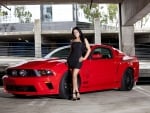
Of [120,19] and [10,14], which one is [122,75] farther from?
[10,14]

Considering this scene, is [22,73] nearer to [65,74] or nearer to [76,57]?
[65,74]

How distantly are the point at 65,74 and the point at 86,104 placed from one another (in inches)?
46.0

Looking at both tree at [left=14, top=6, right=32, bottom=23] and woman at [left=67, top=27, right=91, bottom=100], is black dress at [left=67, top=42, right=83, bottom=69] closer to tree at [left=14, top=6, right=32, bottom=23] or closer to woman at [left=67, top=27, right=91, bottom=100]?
woman at [left=67, top=27, right=91, bottom=100]

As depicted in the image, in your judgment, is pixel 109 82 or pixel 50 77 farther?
pixel 109 82

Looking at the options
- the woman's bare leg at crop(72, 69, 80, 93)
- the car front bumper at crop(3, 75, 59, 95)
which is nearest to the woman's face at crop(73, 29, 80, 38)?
the woman's bare leg at crop(72, 69, 80, 93)

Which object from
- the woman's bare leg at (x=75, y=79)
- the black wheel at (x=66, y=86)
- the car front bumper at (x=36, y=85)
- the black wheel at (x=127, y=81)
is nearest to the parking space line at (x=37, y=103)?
the car front bumper at (x=36, y=85)

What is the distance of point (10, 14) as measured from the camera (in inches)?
2475

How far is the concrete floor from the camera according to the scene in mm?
8344

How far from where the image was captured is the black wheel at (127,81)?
1195 centimetres

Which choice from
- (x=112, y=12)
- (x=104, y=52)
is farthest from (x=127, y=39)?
(x=112, y=12)

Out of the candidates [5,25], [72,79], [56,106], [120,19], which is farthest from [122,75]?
[5,25]

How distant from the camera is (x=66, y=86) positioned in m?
10.1

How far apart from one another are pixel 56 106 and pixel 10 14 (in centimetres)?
5520

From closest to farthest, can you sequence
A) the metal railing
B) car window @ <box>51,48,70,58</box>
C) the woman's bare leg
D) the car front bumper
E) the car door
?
the woman's bare leg
the car front bumper
the car door
car window @ <box>51,48,70,58</box>
the metal railing
